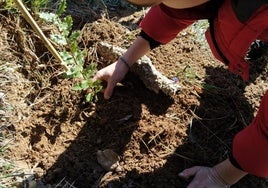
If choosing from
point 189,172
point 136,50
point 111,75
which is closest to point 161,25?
point 136,50

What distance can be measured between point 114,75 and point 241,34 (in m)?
0.62

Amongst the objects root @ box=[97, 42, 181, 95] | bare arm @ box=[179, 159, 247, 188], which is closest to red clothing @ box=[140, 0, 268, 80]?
root @ box=[97, 42, 181, 95]

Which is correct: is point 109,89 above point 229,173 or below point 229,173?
above

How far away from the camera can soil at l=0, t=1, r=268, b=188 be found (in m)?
1.96

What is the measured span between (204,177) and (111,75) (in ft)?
1.97

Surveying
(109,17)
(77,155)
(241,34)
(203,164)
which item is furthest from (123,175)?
(109,17)

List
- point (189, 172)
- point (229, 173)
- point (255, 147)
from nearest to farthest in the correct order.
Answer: point (255, 147), point (229, 173), point (189, 172)

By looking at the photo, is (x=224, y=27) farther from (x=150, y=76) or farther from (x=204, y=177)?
(x=204, y=177)

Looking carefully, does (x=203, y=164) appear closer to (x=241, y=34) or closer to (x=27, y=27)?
(x=241, y=34)

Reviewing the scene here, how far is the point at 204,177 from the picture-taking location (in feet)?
6.32

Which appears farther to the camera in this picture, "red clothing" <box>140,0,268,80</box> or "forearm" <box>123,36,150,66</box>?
"forearm" <box>123,36,150,66</box>

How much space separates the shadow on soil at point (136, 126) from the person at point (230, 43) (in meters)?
A: 0.07

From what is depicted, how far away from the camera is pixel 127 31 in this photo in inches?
93.4

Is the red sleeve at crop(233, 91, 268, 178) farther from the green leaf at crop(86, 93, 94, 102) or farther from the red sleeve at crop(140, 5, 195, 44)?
the green leaf at crop(86, 93, 94, 102)
